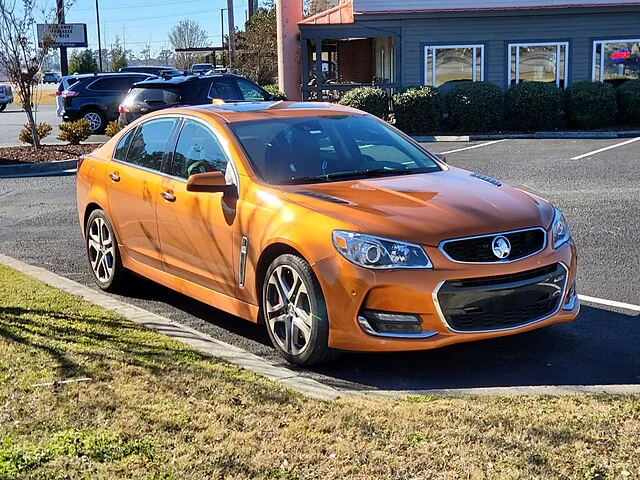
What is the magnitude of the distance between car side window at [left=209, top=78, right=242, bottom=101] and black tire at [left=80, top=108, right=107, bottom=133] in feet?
23.8

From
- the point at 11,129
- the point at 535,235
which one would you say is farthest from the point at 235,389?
the point at 11,129

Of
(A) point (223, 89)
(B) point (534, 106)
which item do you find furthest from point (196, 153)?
(B) point (534, 106)

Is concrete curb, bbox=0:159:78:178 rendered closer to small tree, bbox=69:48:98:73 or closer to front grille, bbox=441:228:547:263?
front grille, bbox=441:228:547:263

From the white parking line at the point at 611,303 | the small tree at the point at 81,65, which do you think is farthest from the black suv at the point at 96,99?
the small tree at the point at 81,65

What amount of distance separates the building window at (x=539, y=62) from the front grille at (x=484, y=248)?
20.8 meters

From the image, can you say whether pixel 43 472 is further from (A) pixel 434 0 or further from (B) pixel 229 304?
(A) pixel 434 0

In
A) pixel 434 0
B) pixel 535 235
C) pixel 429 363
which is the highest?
pixel 434 0

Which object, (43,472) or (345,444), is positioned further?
(345,444)

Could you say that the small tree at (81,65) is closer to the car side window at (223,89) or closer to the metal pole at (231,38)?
the metal pole at (231,38)

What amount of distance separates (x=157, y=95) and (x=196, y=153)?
12.1 metres

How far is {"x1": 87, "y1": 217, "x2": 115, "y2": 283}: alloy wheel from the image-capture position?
7.17 m

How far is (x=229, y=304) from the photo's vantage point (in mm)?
5855

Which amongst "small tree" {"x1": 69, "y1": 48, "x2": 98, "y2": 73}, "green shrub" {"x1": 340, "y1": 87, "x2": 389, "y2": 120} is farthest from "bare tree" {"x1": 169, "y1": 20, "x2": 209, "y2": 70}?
"green shrub" {"x1": 340, "y1": 87, "x2": 389, "y2": 120}

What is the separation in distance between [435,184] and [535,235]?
0.82 metres
